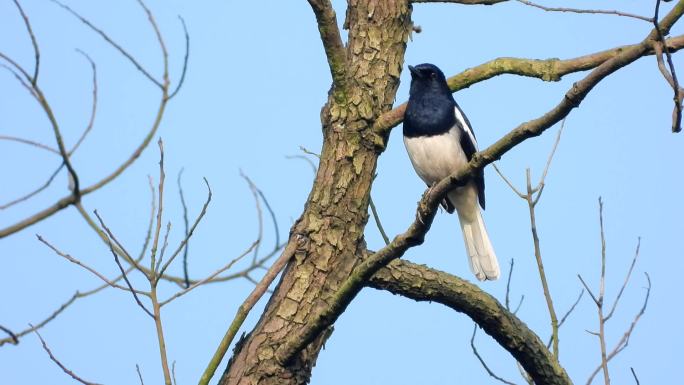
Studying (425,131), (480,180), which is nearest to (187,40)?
(425,131)

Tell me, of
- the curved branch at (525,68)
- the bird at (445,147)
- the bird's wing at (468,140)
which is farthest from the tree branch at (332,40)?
the bird's wing at (468,140)

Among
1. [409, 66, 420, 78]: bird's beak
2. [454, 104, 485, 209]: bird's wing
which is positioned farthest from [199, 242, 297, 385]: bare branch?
[409, 66, 420, 78]: bird's beak

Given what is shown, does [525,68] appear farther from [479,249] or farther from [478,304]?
[479,249]

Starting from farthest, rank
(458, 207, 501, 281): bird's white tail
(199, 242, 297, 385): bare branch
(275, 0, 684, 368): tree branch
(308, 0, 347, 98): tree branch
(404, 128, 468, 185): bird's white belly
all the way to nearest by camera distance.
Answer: (458, 207, 501, 281): bird's white tail → (404, 128, 468, 185): bird's white belly → (308, 0, 347, 98): tree branch → (199, 242, 297, 385): bare branch → (275, 0, 684, 368): tree branch

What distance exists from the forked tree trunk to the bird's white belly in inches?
22.1

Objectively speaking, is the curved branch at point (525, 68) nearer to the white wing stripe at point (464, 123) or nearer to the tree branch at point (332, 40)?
the tree branch at point (332, 40)

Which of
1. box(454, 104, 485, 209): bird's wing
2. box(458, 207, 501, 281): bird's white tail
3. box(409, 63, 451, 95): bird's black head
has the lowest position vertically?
box(458, 207, 501, 281): bird's white tail

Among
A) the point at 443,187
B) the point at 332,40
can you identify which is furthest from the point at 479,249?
the point at 443,187

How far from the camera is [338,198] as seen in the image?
5449 mm

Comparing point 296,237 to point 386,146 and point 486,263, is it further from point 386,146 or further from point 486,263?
point 486,263

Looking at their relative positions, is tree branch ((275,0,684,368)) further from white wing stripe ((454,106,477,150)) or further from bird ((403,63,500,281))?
white wing stripe ((454,106,477,150))

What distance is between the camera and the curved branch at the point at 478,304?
5.48 metres

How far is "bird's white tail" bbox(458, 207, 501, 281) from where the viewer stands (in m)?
6.66

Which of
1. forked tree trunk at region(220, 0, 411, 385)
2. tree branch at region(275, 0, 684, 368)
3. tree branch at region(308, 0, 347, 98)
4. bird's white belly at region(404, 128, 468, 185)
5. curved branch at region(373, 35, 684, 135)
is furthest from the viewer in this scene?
bird's white belly at region(404, 128, 468, 185)
